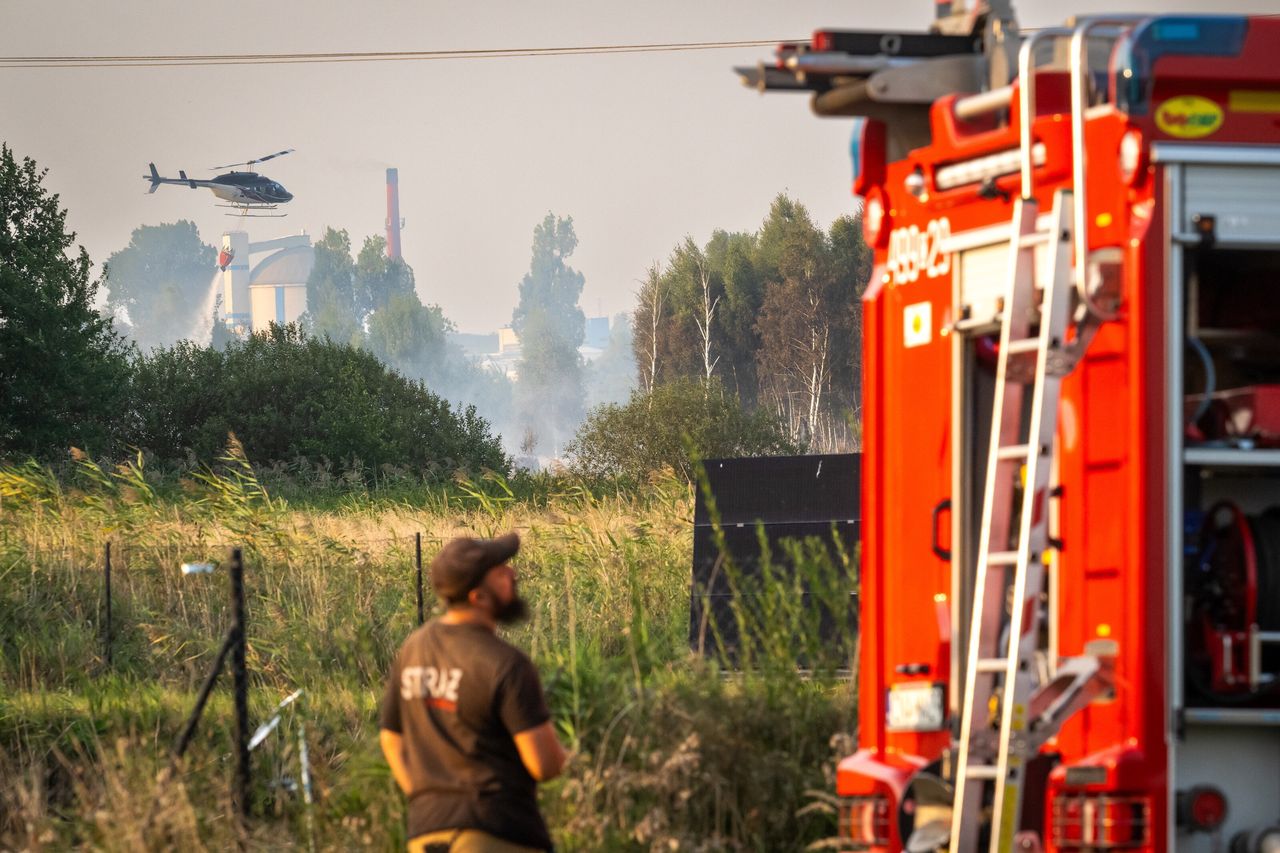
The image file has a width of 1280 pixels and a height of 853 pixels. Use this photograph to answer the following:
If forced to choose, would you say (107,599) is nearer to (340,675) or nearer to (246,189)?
(340,675)

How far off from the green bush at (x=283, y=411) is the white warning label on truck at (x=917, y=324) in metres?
36.5

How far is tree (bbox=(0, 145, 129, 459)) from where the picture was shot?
38469 millimetres

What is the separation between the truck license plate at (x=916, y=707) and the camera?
5.97 meters

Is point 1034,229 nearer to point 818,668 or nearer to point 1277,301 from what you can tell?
point 1277,301

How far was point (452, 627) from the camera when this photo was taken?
18.2ft

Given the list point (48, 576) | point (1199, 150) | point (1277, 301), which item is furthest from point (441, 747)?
point (48, 576)

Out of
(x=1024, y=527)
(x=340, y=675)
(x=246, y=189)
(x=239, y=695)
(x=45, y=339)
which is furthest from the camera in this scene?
(x=246, y=189)

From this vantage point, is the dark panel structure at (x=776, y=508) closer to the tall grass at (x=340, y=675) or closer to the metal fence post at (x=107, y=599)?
the tall grass at (x=340, y=675)

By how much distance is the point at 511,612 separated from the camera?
5.64 metres

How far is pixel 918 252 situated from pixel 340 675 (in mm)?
6900

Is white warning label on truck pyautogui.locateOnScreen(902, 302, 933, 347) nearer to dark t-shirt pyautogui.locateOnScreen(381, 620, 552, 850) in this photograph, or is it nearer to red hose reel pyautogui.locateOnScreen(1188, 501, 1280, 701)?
red hose reel pyautogui.locateOnScreen(1188, 501, 1280, 701)

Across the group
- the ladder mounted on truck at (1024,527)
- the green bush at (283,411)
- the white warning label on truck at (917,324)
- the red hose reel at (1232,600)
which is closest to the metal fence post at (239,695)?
the white warning label on truck at (917,324)

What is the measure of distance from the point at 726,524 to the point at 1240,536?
7379mm

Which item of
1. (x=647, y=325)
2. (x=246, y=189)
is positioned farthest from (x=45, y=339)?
(x=246, y=189)
